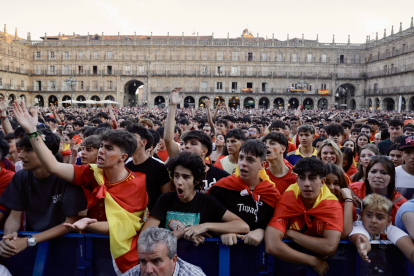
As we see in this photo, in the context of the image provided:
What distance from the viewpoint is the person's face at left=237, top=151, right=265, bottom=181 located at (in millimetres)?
3408

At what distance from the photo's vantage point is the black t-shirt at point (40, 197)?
10.1ft

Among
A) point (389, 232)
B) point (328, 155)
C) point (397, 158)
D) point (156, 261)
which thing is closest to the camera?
point (156, 261)

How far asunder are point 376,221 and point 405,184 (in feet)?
5.08

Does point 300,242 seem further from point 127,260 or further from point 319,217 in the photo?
point 127,260

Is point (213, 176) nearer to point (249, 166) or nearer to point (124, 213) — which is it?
point (249, 166)

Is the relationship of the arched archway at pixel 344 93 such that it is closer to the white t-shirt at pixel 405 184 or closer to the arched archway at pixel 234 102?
the arched archway at pixel 234 102

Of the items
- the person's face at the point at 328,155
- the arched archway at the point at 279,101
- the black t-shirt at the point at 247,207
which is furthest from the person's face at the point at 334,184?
the arched archway at the point at 279,101

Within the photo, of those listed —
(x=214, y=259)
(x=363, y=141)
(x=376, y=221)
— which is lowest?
(x=214, y=259)

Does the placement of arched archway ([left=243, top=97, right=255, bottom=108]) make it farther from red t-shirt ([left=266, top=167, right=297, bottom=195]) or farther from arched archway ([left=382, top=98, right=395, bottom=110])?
red t-shirt ([left=266, top=167, right=297, bottom=195])

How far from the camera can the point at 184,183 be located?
120 inches

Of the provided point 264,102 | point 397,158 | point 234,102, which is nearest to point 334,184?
point 397,158

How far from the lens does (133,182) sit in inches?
126

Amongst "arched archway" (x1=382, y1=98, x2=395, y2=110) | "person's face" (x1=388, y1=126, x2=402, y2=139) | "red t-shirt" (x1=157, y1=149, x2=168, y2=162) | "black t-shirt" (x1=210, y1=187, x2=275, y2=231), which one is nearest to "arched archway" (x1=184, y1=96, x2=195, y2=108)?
"arched archway" (x1=382, y1=98, x2=395, y2=110)

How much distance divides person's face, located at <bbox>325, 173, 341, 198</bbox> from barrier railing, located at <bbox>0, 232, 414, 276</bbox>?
64 centimetres
